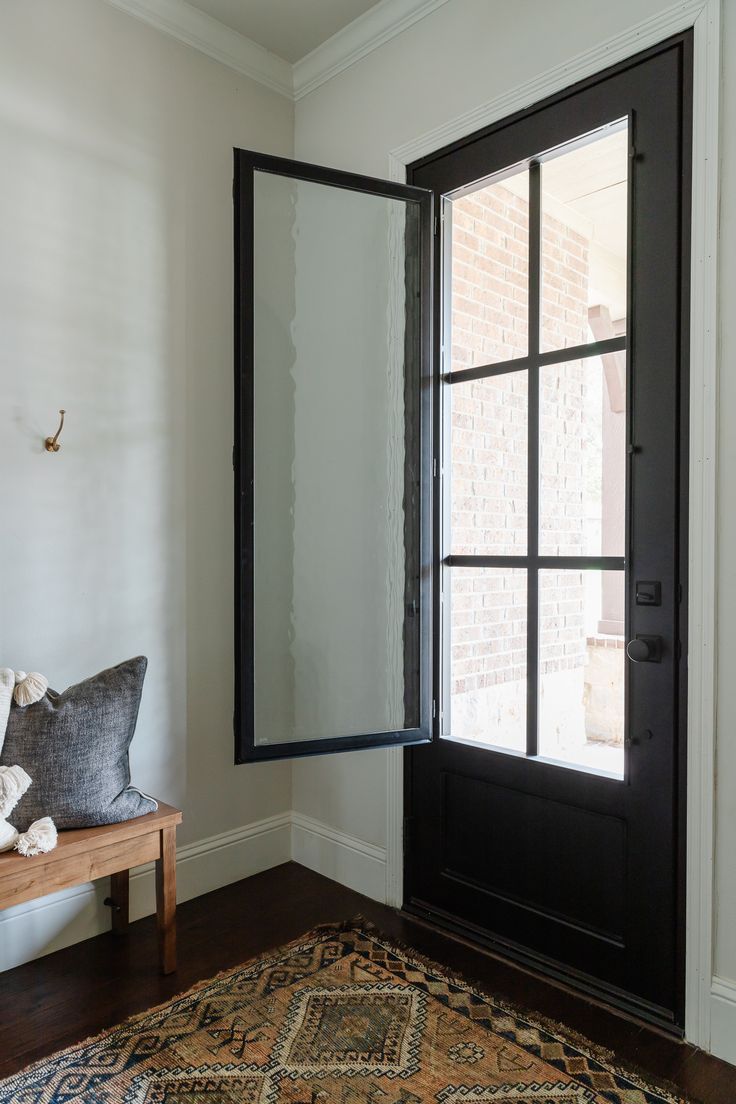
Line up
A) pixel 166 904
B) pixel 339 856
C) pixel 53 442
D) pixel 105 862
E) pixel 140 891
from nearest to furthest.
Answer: pixel 105 862 < pixel 166 904 < pixel 53 442 < pixel 140 891 < pixel 339 856

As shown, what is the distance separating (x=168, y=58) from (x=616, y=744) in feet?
8.04

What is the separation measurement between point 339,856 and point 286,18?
9.15 feet

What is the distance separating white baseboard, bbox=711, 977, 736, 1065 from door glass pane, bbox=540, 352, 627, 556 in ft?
3.31

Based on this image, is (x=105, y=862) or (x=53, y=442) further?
(x=53, y=442)

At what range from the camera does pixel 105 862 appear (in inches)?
75.5

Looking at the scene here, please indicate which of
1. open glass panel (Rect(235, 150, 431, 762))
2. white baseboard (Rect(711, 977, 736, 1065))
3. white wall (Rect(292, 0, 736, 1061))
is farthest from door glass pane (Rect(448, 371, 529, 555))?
white baseboard (Rect(711, 977, 736, 1065))

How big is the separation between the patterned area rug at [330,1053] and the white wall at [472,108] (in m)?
0.43

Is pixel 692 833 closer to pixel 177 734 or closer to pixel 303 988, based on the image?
pixel 303 988

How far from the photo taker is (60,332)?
7.12ft

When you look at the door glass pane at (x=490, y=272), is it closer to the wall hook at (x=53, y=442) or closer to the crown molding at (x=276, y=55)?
the crown molding at (x=276, y=55)

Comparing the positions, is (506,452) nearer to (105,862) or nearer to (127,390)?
(127,390)

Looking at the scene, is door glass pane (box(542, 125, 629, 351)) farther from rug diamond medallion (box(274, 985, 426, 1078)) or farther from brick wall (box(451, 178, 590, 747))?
rug diamond medallion (box(274, 985, 426, 1078))

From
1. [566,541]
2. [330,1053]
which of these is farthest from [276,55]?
[330,1053]

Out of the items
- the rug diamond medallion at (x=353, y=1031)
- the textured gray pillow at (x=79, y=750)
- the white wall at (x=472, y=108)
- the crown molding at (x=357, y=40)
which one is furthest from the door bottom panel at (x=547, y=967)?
the crown molding at (x=357, y=40)
